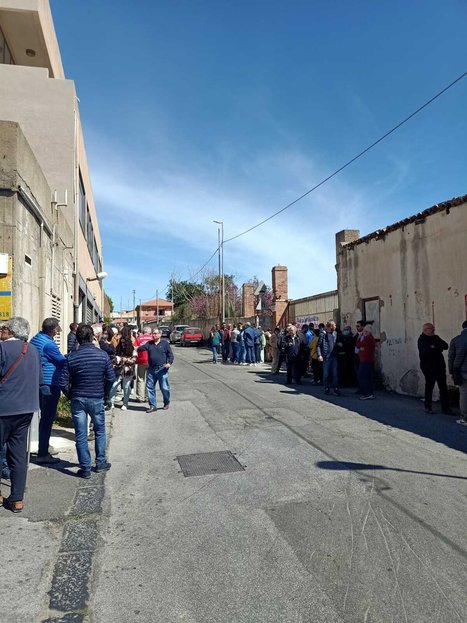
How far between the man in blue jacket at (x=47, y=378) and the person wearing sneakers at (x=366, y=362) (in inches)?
271

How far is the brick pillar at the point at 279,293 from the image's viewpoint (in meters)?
21.0

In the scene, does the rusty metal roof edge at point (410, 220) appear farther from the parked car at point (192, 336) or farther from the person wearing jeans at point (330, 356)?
the parked car at point (192, 336)

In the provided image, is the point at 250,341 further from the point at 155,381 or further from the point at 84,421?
the point at 84,421

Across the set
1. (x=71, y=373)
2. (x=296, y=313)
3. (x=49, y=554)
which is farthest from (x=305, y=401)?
(x=296, y=313)

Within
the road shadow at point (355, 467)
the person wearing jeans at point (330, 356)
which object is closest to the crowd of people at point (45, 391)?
the road shadow at point (355, 467)

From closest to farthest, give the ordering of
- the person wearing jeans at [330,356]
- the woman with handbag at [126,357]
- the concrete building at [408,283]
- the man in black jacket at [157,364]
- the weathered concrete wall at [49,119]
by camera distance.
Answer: the man in black jacket at [157,364] → the woman with handbag at [126,357] → the concrete building at [408,283] → the person wearing jeans at [330,356] → the weathered concrete wall at [49,119]

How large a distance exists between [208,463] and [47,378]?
223 cm

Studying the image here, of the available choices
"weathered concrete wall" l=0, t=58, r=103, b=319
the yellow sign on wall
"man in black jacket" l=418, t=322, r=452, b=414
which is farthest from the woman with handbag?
"weathered concrete wall" l=0, t=58, r=103, b=319

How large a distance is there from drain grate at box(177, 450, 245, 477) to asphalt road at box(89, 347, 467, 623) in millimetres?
125

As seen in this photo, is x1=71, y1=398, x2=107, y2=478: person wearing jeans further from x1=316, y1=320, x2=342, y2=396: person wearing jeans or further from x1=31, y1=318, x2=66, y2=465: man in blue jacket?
x1=316, y1=320, x2=342, y2=396: person wearing jeans

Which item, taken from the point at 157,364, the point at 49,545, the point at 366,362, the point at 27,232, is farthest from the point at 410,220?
the point at 49,545

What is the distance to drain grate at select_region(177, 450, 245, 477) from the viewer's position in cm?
572

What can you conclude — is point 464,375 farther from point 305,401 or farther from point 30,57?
point 30,57

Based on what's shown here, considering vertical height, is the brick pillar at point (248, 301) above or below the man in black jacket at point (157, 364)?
above
